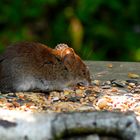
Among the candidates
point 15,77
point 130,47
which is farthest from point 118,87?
point 130,47

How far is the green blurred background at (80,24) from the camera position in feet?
27.9

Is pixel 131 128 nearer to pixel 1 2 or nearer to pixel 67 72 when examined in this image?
pixel 67 72

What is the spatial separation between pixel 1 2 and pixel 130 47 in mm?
1673

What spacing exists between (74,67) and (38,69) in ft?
1.14

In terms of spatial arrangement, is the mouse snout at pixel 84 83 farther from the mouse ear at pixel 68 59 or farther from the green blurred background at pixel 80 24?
the green blurred background at pixel 80 24

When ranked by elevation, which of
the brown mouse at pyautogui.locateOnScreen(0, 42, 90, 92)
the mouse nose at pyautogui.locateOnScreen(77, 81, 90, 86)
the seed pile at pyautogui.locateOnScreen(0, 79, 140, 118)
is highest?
the brown mouse at pyautogui.locateOnScreen(0, 42, 90, 92)

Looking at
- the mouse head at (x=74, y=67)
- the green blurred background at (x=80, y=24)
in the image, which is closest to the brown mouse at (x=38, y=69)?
the mouse head at (x=74, y=67)

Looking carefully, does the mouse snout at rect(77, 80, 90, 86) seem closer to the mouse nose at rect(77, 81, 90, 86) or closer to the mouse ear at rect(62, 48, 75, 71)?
the mouse nose at rect(77, 81, 90, 86)

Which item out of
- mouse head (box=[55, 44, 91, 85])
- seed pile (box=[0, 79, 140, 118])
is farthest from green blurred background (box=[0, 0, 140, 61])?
seed pile (box=[0, 79, 140, 118])

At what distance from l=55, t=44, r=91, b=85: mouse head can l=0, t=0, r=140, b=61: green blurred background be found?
303 cm

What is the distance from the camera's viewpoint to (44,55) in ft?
17.0

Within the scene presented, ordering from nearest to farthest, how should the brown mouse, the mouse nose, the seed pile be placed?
1. the seed pile
2. the brown mouse
3. the mouse nose

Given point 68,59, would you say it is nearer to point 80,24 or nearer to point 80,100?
point 80,100

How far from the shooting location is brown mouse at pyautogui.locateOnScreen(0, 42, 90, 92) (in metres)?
5.00
